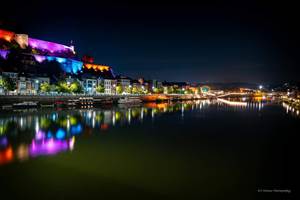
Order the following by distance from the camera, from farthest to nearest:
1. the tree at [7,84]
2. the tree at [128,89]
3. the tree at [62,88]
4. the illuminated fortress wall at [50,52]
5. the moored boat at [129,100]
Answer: the tree at [128,89], the illuminated fortress wall at [50,52], the moored boat at [129,100], the tree at [62,88], the tree at [7,84]

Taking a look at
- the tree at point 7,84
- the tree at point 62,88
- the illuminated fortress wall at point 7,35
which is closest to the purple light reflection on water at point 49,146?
the tree at point 7,84

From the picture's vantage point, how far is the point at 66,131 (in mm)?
18109

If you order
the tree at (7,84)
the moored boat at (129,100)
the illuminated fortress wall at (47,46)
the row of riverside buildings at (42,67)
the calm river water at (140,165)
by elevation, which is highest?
the illuminated fortress wall at (47,46)

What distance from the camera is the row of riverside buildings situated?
44616 millimetres

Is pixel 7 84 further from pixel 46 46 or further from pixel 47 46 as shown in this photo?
pixel 47 46

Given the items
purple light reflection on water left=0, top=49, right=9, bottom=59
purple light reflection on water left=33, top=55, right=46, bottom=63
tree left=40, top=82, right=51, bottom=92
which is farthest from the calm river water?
purple light reflection on water left=33, top=55, right=46, bottom=63

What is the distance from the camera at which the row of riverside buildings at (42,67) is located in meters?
44.6

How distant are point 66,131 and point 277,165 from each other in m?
12.1

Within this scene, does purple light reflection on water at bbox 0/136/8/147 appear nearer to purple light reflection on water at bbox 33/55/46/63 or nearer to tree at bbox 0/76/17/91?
tree at bbox 0/76/17/91

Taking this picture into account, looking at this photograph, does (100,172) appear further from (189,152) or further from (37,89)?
(37,89)

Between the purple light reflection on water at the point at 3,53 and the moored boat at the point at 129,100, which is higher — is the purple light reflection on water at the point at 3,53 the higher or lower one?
the higher one

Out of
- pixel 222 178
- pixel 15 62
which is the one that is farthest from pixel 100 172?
pixel 15 62

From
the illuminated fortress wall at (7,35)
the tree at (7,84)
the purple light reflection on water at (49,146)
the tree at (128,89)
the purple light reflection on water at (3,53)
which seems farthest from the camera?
the tree at (128,89)

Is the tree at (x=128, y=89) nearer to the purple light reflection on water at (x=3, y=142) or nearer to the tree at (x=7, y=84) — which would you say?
the tree at (x=7, y=84)
